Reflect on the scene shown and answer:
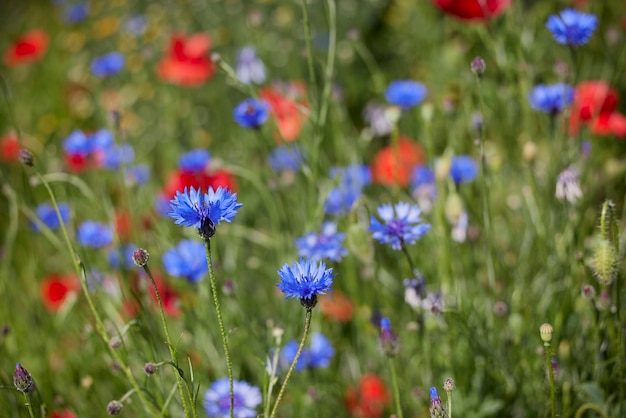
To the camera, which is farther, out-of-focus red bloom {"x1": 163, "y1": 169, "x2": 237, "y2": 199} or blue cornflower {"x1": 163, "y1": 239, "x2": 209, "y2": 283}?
out-of-focus red bloom {"x1": 163, "y1": 169, "x2": 237, "y2": 199}

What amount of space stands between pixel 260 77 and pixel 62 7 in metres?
2.19

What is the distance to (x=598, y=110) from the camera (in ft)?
4.64

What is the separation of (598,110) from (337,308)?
62 centimetres

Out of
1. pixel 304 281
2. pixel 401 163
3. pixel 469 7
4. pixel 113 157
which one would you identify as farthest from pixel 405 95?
pixel 304 281

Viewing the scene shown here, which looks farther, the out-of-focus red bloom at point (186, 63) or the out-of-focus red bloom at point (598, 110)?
the out-of-focus red bloom at point (186, 63)

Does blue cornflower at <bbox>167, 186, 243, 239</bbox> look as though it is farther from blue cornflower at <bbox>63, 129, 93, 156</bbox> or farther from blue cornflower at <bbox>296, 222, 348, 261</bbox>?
blue cornflower at <bbox>63, 129, 93, 156</bbox>

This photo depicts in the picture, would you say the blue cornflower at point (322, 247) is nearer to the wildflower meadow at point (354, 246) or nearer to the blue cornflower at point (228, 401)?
the wildflower meadow at point (354, 246)

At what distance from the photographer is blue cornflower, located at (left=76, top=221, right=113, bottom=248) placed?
1481 millimetres

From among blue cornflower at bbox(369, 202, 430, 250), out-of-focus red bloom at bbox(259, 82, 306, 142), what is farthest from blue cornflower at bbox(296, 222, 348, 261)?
out-of-focus red bloom at bbox(259, 82, 306, 142)

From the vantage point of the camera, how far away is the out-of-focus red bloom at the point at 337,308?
142cm

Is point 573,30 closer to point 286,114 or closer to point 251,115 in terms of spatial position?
point 251,115

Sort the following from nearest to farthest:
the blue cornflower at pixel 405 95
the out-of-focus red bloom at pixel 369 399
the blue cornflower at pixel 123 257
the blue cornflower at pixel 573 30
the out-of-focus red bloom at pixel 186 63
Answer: the blue cornflower at pixel 573 30 < the out-of-focus red bloom at pixel 369 399 < the blue cornflower at pixel 123 257 < the blue cornflower at pixel 405 95 < the out-of-focus red bloom at pixel 186 63

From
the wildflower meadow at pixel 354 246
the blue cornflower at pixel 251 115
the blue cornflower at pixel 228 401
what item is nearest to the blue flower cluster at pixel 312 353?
the wildflower meadow at pixel 354 246

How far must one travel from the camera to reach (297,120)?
1718mm
